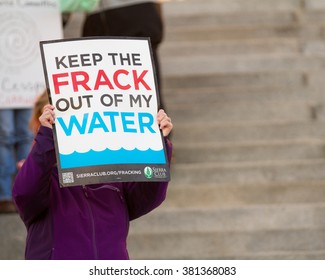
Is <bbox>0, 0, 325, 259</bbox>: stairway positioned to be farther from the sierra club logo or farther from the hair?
the sierra club logo

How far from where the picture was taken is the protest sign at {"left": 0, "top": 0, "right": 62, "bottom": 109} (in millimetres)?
6418

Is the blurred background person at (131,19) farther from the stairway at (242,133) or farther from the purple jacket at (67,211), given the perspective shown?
the purple jacket at (67,211)

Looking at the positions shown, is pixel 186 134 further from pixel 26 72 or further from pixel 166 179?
pixel 166 179

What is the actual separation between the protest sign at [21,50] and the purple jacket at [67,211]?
96.9 inches

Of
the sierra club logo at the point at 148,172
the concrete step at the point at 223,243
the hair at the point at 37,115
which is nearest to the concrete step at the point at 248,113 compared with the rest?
the concrete step at the point at 223,243

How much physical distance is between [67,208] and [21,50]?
2.59m

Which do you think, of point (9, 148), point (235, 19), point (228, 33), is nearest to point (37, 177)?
point (9, 148)

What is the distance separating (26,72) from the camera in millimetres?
6445

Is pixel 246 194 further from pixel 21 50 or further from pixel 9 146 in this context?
pixel 21 50

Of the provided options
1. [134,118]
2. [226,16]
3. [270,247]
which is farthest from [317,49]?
[134,118]

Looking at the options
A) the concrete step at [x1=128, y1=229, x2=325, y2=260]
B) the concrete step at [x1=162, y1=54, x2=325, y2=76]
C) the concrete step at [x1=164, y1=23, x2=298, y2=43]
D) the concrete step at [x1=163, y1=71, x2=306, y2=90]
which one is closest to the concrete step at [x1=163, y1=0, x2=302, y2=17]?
the concrete step at [x1=164, y1=23, x2=298, y2=43]

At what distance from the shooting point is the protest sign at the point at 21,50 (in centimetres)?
642
